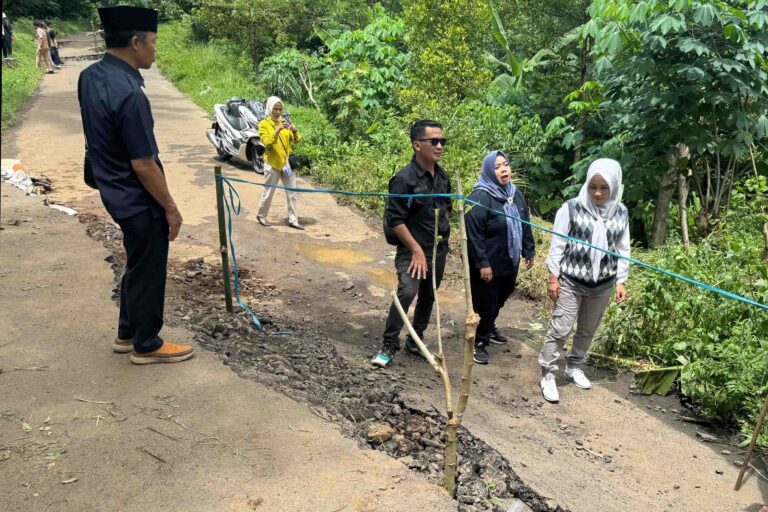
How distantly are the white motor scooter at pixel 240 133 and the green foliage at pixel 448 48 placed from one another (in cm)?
269

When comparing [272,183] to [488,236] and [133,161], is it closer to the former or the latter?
[488,236]

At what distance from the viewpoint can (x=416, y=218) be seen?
4.30 metres

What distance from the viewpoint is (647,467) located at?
3.70 metres

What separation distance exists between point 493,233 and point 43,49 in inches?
720

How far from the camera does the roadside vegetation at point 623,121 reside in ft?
15.6

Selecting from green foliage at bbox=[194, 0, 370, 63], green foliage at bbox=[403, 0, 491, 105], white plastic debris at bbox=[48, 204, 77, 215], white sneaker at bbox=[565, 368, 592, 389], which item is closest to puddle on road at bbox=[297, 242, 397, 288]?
white sneaker at bbox=[565, 368, 592, 389]

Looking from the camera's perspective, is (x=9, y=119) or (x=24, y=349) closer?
(x=24, y=349)

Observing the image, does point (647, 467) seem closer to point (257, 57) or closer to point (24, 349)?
point (24, 349)

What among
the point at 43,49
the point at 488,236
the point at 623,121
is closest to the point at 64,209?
the point at 488,236

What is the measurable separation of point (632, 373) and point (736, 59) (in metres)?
3.37

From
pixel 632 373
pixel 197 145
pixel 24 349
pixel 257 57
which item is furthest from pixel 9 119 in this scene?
pixel 632 373

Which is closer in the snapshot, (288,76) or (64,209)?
(64,209)

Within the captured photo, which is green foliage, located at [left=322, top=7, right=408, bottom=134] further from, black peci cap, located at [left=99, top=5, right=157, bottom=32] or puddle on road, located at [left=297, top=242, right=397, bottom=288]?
black peci cap, located at [left=99, top=5, right=157, bottom=32]

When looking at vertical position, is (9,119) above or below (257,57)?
below
